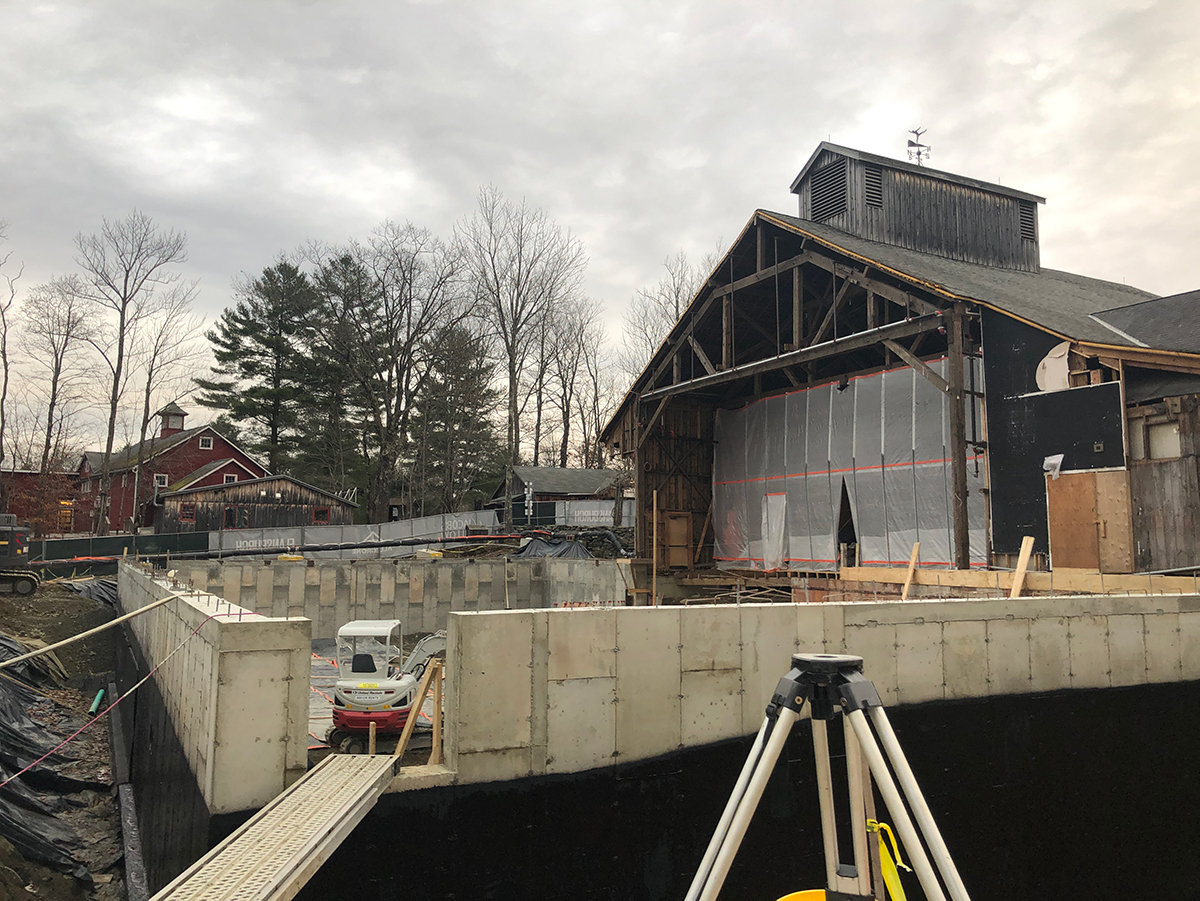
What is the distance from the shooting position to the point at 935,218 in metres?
25.6

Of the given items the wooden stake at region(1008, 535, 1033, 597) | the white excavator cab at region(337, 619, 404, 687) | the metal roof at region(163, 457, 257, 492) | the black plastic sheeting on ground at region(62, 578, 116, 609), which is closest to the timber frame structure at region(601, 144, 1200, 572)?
the wooden stake at region(1008, 535, 1033, 597)

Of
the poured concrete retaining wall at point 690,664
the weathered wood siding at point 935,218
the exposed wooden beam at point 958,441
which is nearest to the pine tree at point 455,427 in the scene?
the weathered wood siding at point 935,218

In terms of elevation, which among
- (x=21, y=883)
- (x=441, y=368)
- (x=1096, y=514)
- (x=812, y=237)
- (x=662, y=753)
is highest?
(x=441, y=368)

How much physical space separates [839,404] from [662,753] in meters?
17.0

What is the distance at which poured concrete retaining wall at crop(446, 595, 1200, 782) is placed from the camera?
8094 mm

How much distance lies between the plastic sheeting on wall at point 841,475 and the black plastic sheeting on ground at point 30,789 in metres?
17.8

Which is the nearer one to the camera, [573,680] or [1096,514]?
[573,680]

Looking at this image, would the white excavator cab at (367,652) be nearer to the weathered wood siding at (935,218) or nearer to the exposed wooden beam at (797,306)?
the exposed wooden beam at (797,306)

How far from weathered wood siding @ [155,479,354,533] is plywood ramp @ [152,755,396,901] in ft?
126

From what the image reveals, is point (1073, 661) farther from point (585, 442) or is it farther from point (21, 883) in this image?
point (585, 442)

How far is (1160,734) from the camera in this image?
11805mm

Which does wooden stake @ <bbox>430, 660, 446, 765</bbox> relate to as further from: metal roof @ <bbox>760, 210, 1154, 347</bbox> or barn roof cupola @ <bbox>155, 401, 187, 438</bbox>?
barn roof cupola @ <bbox>155, 401, 187, 438</bbox>

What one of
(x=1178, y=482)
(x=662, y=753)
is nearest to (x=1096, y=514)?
(x=1178, y=482)

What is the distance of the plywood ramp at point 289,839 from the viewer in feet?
17.4
